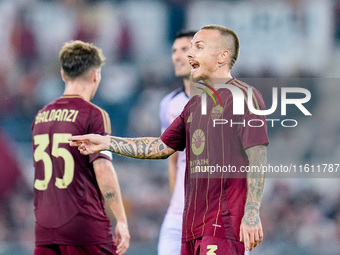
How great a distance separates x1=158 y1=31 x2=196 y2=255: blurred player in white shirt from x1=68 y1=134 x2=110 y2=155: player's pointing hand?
5.97 feet

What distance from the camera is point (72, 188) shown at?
481 centimetres

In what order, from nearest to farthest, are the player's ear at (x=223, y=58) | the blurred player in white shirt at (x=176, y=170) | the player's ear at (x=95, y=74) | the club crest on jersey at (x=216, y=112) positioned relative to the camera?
1. the club crest on jersey at (x=216, y=112)
2. the player's ear at (x=223, y=58)
3. the player's ear at (x=95, y=74)
4. the blurred player in white shirt at (x=176, y=170)

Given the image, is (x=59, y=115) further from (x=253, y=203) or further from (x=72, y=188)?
(x=253, y=203)

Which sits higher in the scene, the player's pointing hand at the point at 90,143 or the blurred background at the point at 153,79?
the blurred background at the point at 153,79

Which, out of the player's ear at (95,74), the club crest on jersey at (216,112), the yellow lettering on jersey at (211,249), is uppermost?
the player's ear at (95,74)

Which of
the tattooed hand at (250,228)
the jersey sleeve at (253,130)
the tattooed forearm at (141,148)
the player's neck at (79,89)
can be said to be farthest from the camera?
the player's neck at (79,89)

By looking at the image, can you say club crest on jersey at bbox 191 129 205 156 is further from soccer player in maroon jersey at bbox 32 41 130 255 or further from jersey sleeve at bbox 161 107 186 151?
soccer player in maroon jersey at bbox 32 41 130 255

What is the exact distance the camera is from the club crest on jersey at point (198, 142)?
384cm

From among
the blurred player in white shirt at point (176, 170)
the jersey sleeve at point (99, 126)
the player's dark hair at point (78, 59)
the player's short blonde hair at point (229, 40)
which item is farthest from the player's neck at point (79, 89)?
the player's short blonde hair at point (229, 40)

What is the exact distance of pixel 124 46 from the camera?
454 inches

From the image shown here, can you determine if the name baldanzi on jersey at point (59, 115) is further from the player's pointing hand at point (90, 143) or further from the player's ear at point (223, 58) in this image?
the player's ear at point (223, 58)

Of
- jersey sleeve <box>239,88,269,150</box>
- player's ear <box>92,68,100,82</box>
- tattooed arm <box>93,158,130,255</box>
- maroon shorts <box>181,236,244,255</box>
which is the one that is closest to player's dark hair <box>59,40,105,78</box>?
player's ear <box>92,68,100,82</box>

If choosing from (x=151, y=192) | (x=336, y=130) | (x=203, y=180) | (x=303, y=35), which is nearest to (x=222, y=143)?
(x=203, y=180)

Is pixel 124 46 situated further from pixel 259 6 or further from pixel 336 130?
pixel 336 130
